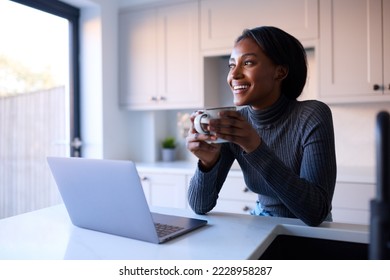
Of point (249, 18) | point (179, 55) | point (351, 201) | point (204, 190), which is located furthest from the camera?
point (179, 55)

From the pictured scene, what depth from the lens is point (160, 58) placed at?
2.87m

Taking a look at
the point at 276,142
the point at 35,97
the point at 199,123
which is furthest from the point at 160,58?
the point at 199,123

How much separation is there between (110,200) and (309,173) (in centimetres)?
56

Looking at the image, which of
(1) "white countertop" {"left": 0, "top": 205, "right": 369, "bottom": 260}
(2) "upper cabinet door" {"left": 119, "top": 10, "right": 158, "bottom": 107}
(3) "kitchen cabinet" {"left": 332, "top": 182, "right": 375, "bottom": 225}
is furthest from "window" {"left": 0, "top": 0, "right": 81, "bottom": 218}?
(3) "kitchen cabinet" {"left": 332, "top": 182, "right": 375, "bottom": 225}

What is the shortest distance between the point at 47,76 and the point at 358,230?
2524 millimetres

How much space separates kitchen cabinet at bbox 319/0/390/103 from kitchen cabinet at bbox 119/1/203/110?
94 centimetres

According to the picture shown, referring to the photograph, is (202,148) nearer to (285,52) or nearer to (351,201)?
(285,52)

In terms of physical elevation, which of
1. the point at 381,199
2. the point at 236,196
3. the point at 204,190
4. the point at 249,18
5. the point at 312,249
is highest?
the point at 249,18

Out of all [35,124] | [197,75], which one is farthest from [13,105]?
[197,75]

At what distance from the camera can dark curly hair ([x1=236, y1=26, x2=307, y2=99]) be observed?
1.14 metres

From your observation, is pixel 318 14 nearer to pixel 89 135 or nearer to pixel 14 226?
pixel 89 135

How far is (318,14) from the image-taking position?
7.61 feet

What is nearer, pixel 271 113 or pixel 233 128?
pixel 233 128

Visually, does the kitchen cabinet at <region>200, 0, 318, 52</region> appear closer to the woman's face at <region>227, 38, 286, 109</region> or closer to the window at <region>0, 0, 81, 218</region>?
the window at <region>0, 0, 81, 218</region>
